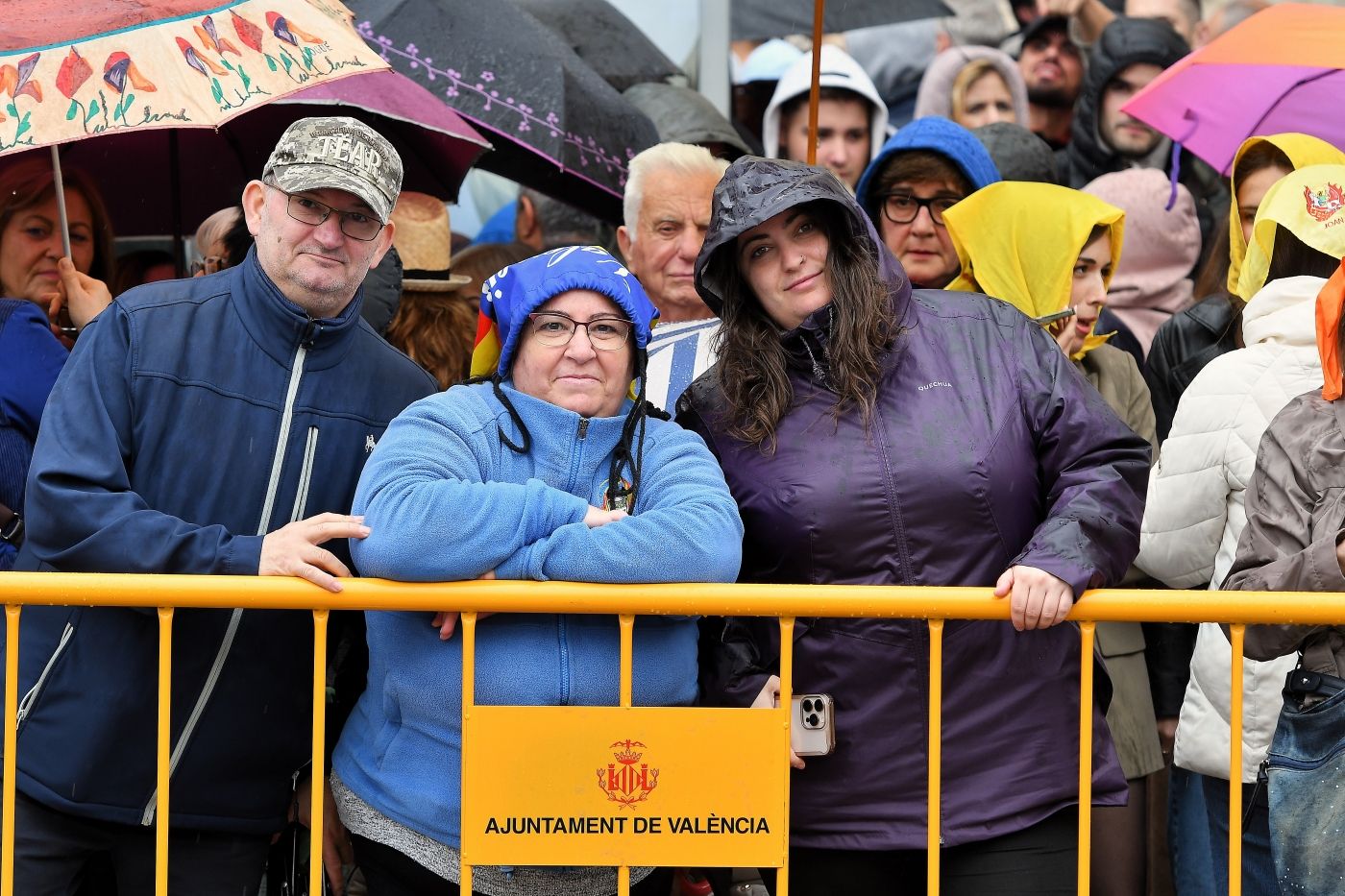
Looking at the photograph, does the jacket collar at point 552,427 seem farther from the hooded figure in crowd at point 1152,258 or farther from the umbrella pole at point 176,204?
the hooded figure in crowd at point 1152,258

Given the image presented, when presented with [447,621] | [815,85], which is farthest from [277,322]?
[815,85]

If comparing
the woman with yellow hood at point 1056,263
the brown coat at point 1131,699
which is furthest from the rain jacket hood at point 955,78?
the brown coat at point 1131,699

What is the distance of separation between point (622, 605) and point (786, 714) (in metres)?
0.37

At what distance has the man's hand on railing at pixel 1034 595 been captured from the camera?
10.5 ft

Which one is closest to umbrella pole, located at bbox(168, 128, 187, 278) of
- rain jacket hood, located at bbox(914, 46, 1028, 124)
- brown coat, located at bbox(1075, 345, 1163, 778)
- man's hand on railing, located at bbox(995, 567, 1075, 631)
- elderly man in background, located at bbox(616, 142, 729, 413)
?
elderly man in background, located at bbox(616, 142, 729, 413)

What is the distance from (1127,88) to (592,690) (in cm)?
479

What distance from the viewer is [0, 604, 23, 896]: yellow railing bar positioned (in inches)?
128

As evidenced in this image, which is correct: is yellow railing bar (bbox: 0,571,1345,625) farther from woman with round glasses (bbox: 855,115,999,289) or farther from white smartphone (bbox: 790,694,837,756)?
woman with round glasses (bbox: 855,115,999,289)

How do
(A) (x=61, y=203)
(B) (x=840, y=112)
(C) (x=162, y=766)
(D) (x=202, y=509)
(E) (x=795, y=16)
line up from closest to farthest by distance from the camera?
1. (C) (x=162, y=766)
2. (D) (x=202, y=509)
3. (A) (x=61, y=203)
4. (B) (x=840, y=112)
5. (E) (x=795, y=16)

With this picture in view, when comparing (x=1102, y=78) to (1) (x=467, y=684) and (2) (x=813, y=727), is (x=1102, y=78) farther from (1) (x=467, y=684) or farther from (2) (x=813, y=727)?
(1) (x=467, y=684)

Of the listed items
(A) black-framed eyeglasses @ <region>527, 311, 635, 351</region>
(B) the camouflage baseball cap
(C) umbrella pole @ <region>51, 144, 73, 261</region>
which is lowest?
(A) black-framed eyeglasses @ <region>527, 311, 635, 351</region>

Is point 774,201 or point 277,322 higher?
point 774,201

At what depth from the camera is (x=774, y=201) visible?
3.56 meters

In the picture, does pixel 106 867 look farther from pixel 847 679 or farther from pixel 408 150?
pixel 408 150
